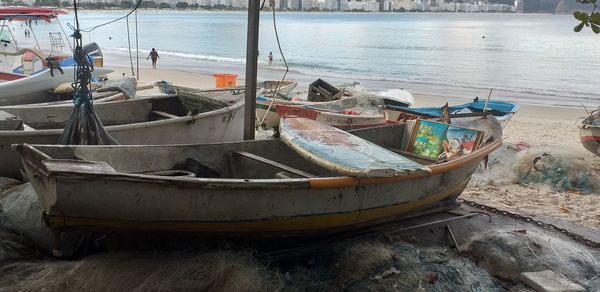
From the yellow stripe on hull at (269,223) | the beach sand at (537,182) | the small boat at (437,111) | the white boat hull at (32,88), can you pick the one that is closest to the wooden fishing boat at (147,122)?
the yellow stripe on hull at (269,223)

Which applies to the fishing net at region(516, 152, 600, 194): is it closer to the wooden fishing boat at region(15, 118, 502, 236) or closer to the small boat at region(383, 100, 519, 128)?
the small boat at region(383, 100, 519, 128)

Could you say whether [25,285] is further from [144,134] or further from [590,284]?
[590,284]

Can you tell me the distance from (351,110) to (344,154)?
6361 mm

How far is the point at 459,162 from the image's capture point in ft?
18.2

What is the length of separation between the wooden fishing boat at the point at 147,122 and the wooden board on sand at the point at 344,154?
197 centimetres

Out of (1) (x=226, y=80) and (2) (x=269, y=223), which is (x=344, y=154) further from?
(1) (x=226, y=80)

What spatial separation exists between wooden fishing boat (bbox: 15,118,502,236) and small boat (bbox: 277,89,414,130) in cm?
303

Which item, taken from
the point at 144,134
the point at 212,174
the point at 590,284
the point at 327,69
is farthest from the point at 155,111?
the point at 327,69

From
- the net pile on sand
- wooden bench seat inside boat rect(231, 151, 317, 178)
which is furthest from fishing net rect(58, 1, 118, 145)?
the net pile on sand

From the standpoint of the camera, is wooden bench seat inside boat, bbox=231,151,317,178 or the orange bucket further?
the orange bucket

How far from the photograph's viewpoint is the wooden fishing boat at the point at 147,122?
5.93 m

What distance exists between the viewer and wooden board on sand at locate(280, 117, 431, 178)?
4.66 metres

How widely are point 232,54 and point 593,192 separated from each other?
136 feet

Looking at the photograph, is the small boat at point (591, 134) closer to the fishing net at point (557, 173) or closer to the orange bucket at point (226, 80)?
the fishing net at point (557, 173)
